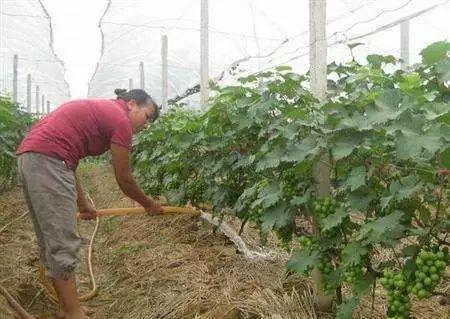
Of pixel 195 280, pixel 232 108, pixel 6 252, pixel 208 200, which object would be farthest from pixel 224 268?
pixel 6 252

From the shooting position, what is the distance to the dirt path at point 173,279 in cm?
302

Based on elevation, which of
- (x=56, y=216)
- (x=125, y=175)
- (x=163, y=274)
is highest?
(x=125, y=175)

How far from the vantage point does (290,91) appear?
114 inches

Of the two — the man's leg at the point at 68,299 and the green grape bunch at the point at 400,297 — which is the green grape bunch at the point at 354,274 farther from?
the man's leg at the point at 68,299

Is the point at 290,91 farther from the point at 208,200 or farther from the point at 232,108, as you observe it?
the point at 208,200

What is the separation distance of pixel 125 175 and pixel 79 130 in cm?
41

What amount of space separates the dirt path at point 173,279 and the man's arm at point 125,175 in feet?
1.79

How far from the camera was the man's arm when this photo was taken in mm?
3410

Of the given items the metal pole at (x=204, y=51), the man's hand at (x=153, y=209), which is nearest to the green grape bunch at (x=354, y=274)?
the man's hand at (x=153, y=209)

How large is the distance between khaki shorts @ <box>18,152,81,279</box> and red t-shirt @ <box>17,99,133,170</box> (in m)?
0.08

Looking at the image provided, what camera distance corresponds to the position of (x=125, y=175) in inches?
140

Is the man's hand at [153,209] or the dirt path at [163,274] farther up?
the man's hand at [153,209]

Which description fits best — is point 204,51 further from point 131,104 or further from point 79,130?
point 79,130

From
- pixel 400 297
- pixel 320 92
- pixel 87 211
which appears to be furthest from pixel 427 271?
pixel 87 211
